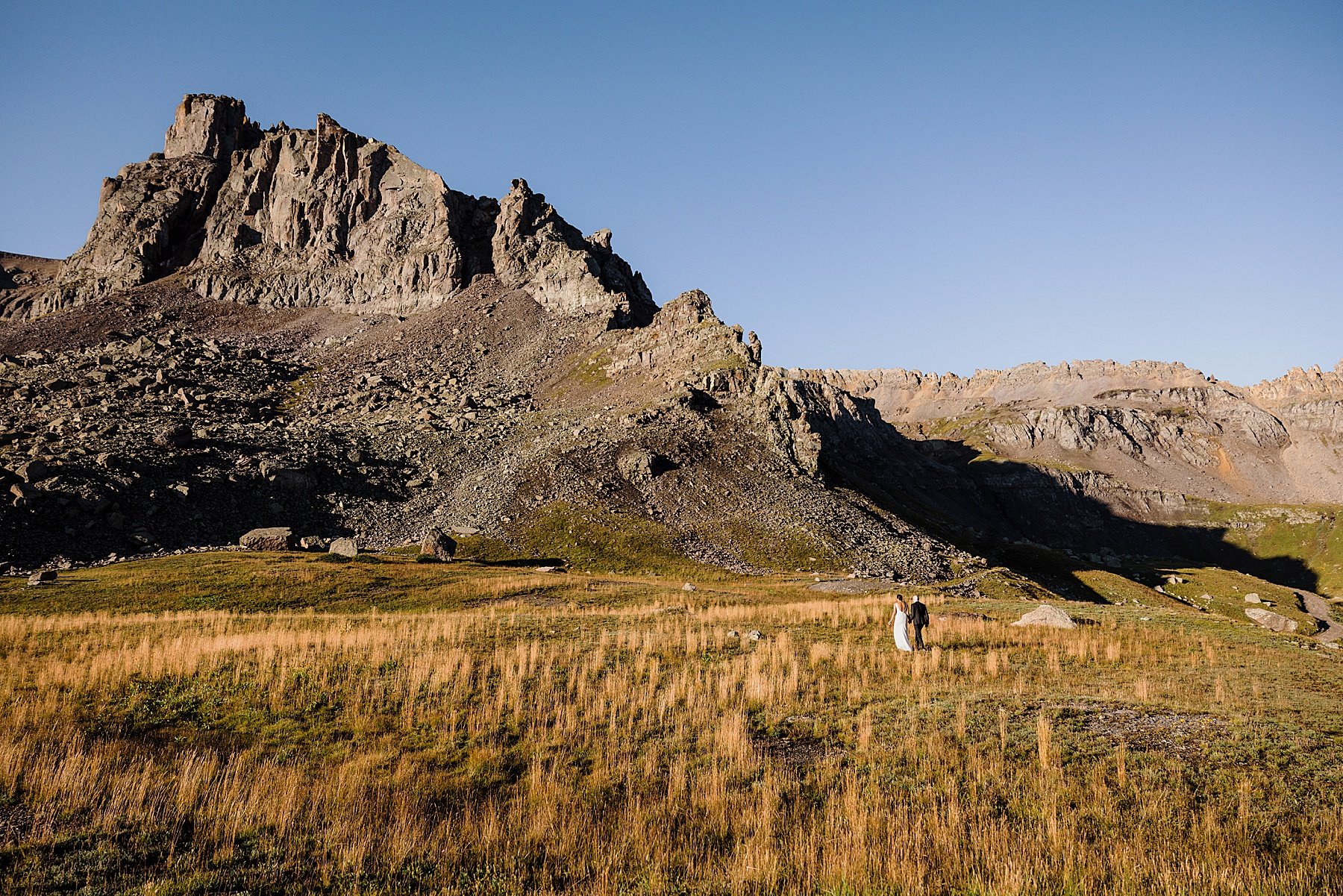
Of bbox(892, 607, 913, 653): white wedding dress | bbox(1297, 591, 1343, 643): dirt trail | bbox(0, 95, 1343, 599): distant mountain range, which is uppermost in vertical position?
bbox(0, 95, 1343, 599): distant mountain range

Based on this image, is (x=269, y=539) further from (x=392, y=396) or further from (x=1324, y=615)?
(x=1324, y=615)

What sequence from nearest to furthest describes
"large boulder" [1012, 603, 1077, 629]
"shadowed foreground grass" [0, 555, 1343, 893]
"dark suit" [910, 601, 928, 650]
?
"shadowed foreground grass" [0, 555, 1343, 893]
"dark suit" [910, 601, 928, 650]
"large boulder" [1012, 603, 1077, 629]

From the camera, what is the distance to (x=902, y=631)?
25.4 meters

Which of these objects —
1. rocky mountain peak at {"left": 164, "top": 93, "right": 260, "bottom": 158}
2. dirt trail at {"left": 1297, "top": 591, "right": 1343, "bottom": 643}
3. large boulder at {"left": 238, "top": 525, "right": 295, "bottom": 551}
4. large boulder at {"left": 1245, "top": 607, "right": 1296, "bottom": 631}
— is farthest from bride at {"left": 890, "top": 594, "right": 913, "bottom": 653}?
rocky mountain peak at {"left": 164, "top": 93, "right": 260, "bottom": 158}

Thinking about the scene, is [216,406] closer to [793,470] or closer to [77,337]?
[77,337]

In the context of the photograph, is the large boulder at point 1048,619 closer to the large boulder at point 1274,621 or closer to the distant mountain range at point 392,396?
the distant mountain range at point 392,396

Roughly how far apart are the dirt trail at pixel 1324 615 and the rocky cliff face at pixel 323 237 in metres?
136

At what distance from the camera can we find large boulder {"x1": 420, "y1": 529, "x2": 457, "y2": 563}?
65.2 meters

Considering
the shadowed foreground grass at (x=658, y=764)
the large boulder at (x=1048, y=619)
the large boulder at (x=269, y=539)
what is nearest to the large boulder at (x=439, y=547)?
the large boulder at (x=269, y=539)

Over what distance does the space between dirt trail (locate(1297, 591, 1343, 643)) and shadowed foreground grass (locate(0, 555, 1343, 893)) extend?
102 meters

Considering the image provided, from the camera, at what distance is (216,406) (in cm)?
10312

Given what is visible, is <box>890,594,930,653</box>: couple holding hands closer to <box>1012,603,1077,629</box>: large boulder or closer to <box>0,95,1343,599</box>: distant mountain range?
<box>1012,603,1077,629</box>: large boulder

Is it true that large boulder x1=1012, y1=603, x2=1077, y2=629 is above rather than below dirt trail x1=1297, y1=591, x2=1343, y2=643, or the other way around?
above

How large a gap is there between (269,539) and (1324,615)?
168805mm
